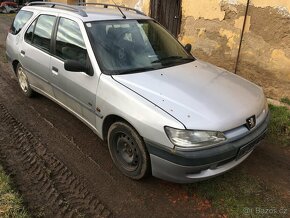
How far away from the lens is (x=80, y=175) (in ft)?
12.1

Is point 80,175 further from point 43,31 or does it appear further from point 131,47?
point 43,31

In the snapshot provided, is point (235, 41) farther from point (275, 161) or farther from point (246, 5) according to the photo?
point (275, 161)

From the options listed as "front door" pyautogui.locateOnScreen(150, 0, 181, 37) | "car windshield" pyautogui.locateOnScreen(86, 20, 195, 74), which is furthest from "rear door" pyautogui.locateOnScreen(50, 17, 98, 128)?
"front door" pyautogui.locateOnScreen(150, 0, 181, 37)

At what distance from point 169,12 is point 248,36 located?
2.62 meters

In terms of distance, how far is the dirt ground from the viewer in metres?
3.20

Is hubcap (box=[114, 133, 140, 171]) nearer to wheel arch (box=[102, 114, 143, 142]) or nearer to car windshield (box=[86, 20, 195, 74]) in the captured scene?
wheel arch (box=[102, 114, 143, 142])

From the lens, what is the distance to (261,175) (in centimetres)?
384

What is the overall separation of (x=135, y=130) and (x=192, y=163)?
0.70m

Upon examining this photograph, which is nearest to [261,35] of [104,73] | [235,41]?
[235,41]

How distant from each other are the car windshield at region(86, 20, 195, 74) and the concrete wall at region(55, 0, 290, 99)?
2335 millimetres

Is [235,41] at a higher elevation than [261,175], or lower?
higher

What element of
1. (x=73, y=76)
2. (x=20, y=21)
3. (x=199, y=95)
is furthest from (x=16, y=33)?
(x=199, y=95)

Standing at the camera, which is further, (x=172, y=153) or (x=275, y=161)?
(x=275, y=161)

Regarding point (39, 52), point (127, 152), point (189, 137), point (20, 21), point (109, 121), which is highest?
point (20, 21)
